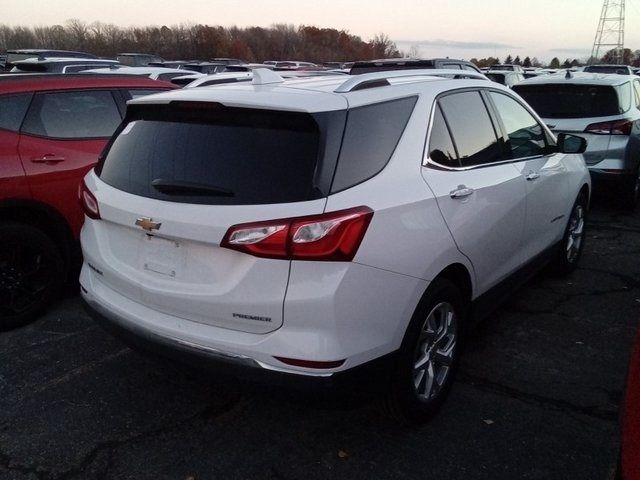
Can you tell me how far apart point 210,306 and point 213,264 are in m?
0.18

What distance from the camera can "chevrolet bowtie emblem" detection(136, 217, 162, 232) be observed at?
2521mm

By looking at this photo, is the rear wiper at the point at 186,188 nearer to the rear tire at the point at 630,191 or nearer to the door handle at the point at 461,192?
the door handle at the point at 461,192

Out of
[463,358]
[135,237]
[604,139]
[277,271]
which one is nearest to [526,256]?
[463,358]

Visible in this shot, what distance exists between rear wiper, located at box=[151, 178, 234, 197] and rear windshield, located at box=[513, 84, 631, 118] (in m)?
6.22

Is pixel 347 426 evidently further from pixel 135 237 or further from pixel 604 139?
pixel 604 139

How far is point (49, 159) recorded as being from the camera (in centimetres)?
423

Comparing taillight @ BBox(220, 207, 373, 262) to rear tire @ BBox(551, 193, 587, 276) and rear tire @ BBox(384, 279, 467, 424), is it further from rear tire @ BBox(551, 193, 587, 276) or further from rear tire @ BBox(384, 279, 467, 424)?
rear tire @ BBox(551, 193, 587, 276)

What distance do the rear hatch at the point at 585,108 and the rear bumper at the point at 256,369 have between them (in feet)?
18.7

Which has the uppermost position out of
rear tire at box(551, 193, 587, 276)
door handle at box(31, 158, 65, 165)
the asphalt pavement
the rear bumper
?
door handle at box(31, 158, 65, 165)

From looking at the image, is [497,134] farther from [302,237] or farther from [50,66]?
[50,66]

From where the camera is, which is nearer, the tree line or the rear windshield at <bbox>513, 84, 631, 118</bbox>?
the rear windshield at <bbox>513, 84, 631, 118</bbox>

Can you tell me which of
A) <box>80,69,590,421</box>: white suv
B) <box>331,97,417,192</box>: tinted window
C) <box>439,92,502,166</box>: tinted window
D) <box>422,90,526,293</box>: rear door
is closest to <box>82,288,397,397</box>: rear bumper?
<box>80,69,590,421</box>: white suv

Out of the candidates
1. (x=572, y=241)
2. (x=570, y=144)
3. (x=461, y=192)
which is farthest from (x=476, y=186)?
(x=572, y=241)

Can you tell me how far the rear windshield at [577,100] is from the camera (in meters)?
7.17
